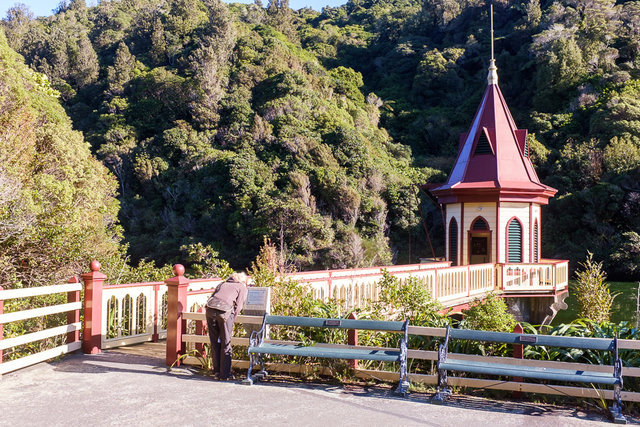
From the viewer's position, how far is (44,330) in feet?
25.7

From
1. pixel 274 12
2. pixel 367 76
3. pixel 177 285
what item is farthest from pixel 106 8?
pixel 177 285

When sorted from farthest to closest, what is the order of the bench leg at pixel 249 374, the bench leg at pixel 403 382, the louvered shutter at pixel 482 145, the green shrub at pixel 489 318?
the louvered shutter at pixel 482 145 → the green shrub at pixel 489 318 → the bench leg at pixel 249 374 → the bench leg at pixel 403 382

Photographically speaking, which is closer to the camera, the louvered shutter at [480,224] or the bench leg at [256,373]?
the bench leg at [256,373]

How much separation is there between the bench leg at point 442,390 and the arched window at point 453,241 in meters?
14.8

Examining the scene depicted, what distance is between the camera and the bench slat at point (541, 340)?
5758mm

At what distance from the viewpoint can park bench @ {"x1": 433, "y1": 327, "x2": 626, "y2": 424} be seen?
18.0 feet

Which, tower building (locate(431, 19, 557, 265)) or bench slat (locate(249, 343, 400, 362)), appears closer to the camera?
bench slat (locate(249, 343, 400, 362))

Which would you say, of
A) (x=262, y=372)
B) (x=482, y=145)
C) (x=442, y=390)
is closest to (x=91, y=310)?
(x=262, y=372)

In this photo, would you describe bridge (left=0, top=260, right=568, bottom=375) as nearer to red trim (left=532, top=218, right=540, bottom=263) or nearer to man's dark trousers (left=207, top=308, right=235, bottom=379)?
man's dark trousers (left=207, top=308, right=235, bottom=379)

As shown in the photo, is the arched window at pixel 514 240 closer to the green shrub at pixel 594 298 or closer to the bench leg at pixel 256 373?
the green shrub at pixel 594 298

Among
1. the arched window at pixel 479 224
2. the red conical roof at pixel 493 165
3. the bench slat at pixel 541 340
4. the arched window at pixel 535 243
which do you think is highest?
the red conical roof at pixel 493 165

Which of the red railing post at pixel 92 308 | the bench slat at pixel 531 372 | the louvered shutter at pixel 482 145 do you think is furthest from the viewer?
the louvered shutter at pixel 482 145

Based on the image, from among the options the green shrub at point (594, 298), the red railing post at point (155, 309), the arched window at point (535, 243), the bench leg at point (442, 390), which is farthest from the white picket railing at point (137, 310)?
the arched window at point (535, 243)

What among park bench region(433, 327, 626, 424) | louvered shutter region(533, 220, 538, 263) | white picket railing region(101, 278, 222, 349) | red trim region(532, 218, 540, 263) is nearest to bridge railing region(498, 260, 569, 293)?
louvered shutter region(533, 220, 538, 263)
